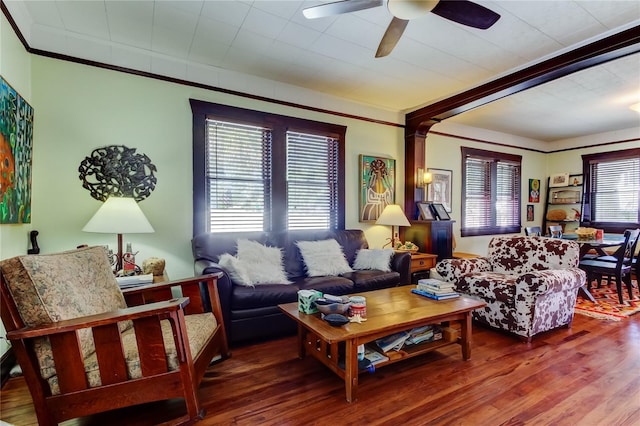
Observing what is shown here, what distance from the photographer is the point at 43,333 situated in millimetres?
1373

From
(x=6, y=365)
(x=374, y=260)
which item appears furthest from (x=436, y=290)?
(x=6, y=365)

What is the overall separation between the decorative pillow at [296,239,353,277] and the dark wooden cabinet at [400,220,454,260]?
1454 mm

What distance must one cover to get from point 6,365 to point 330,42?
3504mm

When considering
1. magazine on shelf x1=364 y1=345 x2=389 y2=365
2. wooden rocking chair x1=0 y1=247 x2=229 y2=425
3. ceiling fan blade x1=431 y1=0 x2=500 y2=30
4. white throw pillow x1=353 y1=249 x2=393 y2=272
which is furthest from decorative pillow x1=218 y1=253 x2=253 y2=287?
ceiling fan blade x1=431 y1=0 x2=500 y2=30

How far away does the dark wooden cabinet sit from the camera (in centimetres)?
437

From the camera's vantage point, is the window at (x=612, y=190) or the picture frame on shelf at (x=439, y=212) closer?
the picture frame on shelf at (x=439, y=212)

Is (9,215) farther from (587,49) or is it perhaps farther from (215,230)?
(587,49)

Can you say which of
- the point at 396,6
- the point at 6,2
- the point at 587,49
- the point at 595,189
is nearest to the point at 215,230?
the point at 6,2

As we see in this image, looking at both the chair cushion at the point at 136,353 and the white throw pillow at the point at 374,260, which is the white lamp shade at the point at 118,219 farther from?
the white throw pillow at the point at 374,260

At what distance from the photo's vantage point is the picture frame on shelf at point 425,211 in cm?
465

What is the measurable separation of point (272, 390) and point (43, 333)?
127cm

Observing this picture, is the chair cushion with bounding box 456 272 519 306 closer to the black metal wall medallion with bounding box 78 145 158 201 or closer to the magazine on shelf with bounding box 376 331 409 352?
the magazine on shelf with bounding box 376 331 409 352

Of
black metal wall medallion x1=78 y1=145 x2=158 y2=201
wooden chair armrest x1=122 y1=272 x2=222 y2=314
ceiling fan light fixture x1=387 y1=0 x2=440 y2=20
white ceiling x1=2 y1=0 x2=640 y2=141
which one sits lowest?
wooden chair armrest x1=122 y1=272 x2=222 y2=314

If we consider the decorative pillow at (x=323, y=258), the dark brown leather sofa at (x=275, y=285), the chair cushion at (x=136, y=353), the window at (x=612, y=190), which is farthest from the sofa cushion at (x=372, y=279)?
the window at (x=612, y=190)
